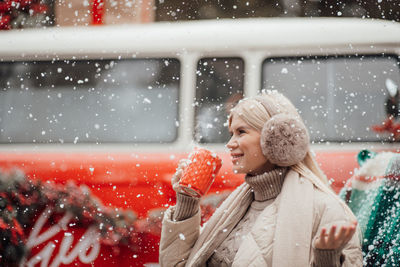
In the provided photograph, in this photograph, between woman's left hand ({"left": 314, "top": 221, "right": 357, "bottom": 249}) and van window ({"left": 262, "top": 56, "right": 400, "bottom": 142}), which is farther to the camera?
van window ({"left": 262, "top": 56, "right": 400, "bottom": 142})

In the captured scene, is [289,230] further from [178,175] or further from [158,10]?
[158,10]

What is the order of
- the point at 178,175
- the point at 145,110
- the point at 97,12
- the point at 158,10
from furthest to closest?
the point at 158,10, the point at 97,12, the point at 145,110, the point at 178,175

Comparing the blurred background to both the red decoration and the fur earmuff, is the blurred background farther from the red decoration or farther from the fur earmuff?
the fur earmuff

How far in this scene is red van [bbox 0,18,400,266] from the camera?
4176 mm

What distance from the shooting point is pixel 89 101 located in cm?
459

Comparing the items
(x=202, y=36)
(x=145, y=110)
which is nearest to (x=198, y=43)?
(x=202, y=36)

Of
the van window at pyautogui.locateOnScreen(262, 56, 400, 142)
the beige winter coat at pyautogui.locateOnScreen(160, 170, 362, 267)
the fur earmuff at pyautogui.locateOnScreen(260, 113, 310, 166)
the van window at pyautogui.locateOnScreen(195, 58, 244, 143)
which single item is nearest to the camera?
the beige winter coat at pyautogui.locateOnScreen(160, 170, 362, 267)

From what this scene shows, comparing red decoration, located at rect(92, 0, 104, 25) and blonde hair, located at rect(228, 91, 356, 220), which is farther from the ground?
red decoration, located at rect(92, 0, 104, 25)

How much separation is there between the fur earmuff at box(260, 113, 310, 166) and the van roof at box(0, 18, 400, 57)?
239 centimetres

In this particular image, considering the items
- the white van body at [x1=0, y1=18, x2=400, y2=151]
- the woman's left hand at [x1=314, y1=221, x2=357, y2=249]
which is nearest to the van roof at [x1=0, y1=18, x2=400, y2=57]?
the white van body at [x1=0, y1=18, x2=400, y2=151]

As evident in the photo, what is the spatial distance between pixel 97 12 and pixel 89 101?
3.02ft

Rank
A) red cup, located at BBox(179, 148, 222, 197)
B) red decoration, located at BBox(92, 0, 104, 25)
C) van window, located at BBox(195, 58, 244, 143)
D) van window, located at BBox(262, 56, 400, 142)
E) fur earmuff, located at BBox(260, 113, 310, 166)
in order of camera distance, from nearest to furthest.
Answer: fur earmuff, located at BBox(260, 113, 310, 166) → red cup, located at BBox(179, 148, 222, 197) → van window, located at BBox(262, 56, 400, 142) → van window, located at BBox(195, 58, 244, 143) → red decoration, located at BBox(92, 0, 104, 25)

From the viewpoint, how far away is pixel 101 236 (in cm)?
426

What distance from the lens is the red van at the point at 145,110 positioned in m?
4.18
